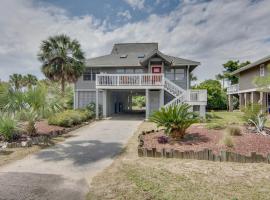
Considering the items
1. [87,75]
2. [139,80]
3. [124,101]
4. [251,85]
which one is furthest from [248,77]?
[87,75]

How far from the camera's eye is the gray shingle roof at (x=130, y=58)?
20.1 m

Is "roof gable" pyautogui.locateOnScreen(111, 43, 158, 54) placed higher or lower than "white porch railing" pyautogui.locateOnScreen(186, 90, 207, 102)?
higher

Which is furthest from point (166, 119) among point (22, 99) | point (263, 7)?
point (263, 7)

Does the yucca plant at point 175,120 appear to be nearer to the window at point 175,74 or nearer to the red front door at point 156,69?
the red front door at point 156,69

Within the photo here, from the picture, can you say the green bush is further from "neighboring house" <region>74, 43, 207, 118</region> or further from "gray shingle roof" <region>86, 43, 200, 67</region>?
"gray shingle roof" <region>86, 43, 200, 67</region>

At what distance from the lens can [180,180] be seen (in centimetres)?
500

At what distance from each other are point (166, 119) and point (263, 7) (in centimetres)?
952

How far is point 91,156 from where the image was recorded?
7316mm

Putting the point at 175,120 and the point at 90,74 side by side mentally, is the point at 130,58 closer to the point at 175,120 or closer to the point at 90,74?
the point at 90,74

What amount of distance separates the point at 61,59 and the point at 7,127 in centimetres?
1302

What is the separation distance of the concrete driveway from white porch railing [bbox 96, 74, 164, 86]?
9.37 m

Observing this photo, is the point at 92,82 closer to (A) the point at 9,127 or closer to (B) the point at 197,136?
(A) the point at 9,127

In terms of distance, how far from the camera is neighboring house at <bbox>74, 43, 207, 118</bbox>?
1777 centimetres

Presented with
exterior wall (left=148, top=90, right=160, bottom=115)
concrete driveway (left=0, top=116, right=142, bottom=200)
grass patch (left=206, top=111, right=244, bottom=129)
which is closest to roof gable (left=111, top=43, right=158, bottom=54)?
exterior wall (left=148, top=90, right=160, bottom=115)
